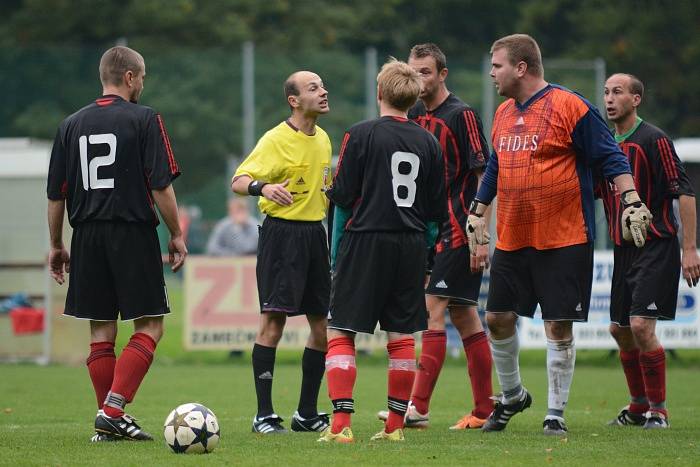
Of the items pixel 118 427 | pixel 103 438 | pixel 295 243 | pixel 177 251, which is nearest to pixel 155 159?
pixel 177 251

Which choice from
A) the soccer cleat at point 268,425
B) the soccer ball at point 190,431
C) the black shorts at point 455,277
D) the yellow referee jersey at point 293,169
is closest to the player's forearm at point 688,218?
the black shorts at point 455,277

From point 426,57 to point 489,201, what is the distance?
4.26 feet

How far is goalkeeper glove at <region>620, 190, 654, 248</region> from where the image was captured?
7941mm

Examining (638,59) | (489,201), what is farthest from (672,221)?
(638,59)

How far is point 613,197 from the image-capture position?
9656 mm

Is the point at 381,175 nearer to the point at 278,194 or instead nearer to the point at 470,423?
the point at 278,194

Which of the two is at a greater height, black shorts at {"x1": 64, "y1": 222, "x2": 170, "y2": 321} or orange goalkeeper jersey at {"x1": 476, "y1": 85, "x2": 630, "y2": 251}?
orange goalkeeper jersey at {"x1": 476, "y1": 85, "x2": 630, "y2": 251}

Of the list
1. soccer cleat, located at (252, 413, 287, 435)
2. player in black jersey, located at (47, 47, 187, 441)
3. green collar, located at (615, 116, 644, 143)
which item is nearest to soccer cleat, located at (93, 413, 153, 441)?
player in black jersey, located at (47, 47, 187, 441)

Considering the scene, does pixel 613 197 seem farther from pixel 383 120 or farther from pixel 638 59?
pixel 638 59

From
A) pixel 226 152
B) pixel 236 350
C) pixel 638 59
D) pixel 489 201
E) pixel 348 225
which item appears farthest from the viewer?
pixel 638 59

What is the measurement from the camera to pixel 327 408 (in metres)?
10.9

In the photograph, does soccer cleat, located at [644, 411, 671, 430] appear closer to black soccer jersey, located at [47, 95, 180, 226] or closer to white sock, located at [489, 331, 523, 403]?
white sock, located at [489, 331, 523, 403]

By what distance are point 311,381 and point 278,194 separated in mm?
1508

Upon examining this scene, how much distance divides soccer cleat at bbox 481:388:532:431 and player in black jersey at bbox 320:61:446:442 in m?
1.11
